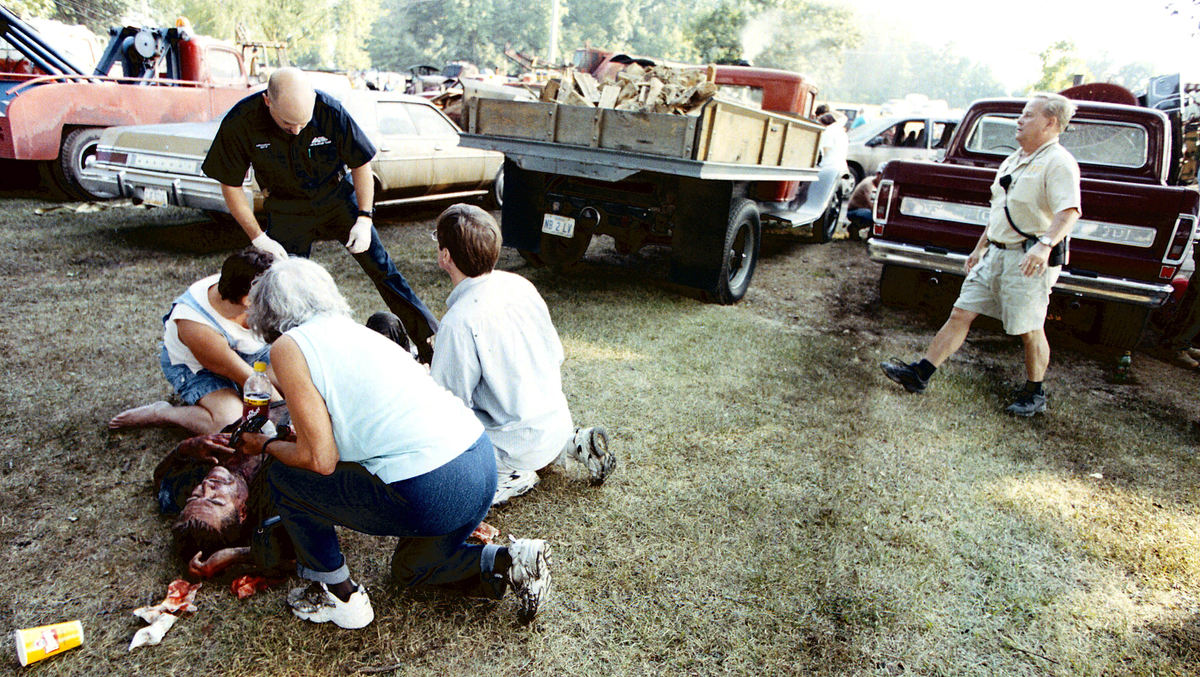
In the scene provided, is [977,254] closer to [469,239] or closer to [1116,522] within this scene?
[1116,522]

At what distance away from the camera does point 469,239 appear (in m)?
2.58

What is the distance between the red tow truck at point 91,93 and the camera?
7301 millimetres

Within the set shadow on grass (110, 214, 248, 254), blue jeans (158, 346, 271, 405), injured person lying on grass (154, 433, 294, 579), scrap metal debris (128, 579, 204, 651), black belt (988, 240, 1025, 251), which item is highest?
black belt (988, 240, 1025, 251)

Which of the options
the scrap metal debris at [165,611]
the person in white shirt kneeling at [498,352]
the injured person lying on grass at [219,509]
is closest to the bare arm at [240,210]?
the injured person lying on grass at [219,509]

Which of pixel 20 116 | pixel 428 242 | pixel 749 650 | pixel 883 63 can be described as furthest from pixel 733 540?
pixel 883 63

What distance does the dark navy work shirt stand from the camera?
343cm

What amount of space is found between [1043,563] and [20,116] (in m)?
9.68

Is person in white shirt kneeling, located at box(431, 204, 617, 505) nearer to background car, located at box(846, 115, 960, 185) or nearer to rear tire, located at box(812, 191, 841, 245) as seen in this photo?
rear tire, located at box(812, 191, 841, 245)

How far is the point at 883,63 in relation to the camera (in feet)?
315

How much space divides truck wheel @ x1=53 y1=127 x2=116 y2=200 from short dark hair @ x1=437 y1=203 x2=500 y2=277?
22.8 ft

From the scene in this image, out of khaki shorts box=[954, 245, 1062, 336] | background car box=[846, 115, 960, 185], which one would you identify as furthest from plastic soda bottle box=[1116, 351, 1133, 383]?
background car box=[846, 115, 960, 185]

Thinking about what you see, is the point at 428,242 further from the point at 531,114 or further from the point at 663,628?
the point at 663,628

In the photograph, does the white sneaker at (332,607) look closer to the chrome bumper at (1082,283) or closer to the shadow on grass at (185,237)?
the chrome bumper at (1082,283)

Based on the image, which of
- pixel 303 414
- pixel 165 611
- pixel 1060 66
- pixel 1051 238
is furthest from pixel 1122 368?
pixel 1060 66
